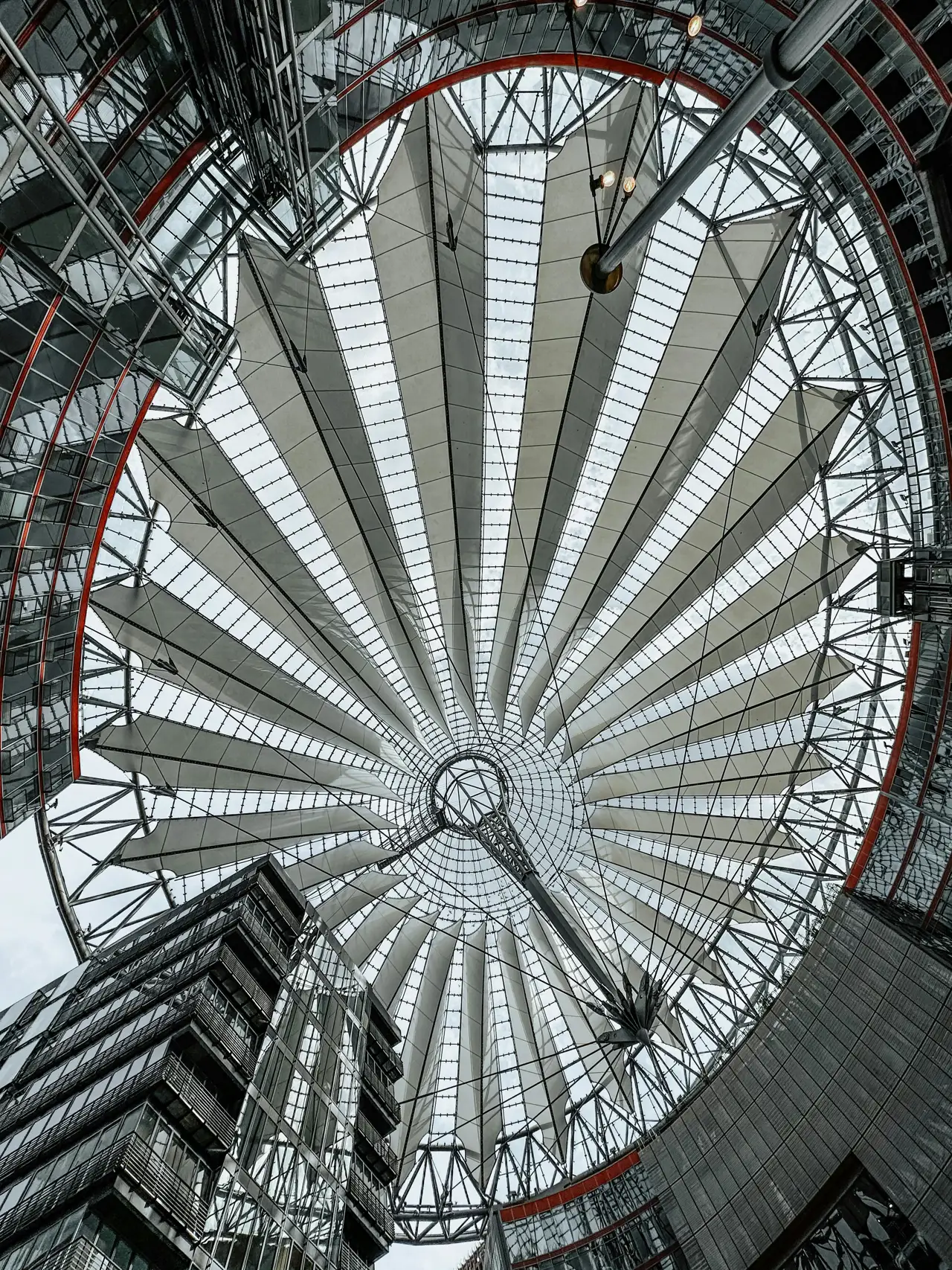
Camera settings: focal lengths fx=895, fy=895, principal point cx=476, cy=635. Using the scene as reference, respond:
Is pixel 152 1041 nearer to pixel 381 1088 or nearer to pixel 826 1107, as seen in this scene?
pixel 381 1088

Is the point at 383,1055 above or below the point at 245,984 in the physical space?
above

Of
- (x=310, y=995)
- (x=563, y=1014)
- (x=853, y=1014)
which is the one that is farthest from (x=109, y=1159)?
(x=563, y=1014)

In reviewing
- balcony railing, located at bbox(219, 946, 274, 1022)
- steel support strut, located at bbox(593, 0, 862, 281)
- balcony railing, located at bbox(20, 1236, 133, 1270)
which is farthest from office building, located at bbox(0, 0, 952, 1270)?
balcony railing, located at bbox(20, 1236, 133, 1270)

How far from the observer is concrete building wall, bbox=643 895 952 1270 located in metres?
20.4

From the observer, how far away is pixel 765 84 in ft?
30.1

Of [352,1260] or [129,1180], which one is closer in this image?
[129,1180]

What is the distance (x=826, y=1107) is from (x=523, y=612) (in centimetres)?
1676

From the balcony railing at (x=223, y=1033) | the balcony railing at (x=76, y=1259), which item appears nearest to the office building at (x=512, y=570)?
the balcony railing at (x=223, y=1033)

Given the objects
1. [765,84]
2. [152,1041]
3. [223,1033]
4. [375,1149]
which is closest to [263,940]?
[223,1033]

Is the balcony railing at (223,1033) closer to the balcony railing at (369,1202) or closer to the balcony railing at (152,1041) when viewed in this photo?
the balcony railing at (152,1041)

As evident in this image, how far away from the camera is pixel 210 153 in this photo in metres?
17.5

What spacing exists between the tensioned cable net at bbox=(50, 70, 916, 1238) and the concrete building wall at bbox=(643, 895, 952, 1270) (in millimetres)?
3092

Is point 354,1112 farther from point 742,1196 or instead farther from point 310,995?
point 742,1196

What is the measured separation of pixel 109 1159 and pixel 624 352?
73.0ft
